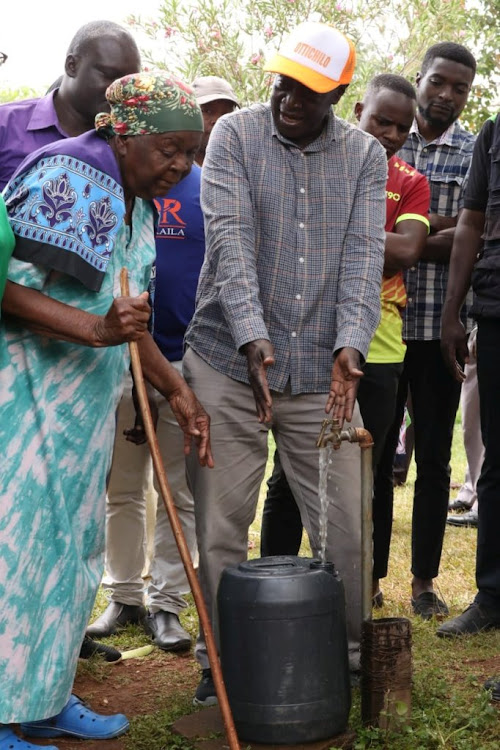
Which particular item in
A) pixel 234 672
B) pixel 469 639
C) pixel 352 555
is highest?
pixel 352 555

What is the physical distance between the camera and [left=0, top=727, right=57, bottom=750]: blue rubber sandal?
3.20 meters

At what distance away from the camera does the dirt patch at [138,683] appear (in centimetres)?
396

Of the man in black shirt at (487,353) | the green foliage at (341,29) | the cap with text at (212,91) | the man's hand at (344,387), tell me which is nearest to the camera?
the man's hand at (344,387)

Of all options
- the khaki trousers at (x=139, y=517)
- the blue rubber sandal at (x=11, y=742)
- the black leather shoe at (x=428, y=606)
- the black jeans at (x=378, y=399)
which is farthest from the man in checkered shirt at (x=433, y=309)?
the blue rubber sandal at (x=11, y=742)

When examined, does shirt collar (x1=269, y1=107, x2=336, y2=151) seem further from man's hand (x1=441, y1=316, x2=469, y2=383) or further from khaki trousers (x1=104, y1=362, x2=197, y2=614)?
khaki trousers (x1=104, y1=362, x2=197, y2=614)

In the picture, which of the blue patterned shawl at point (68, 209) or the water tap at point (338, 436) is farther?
the water tap at point (338, 436)

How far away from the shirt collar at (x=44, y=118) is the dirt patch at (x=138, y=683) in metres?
2.22

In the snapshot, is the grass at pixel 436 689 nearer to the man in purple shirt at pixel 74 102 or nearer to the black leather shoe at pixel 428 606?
the black leather shoe at pixel 428 606

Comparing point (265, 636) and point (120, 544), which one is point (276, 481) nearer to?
point (120, 544)

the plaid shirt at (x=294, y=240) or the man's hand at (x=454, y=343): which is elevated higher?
the plaid shirt at (x=294, y=240)

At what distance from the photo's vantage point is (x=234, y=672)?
3289mm

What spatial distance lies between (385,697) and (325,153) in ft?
6.48

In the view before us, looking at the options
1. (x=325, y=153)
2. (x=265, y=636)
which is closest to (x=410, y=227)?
(x=325, y=153)

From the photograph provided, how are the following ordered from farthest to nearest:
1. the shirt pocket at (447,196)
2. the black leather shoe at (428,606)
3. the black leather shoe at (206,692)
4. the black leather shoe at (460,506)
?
the black leather shoe at (460,506) → the shirt pocket at (447,196) → the black leather shoe at (428,606) → the black leather shoe at (206,692)
